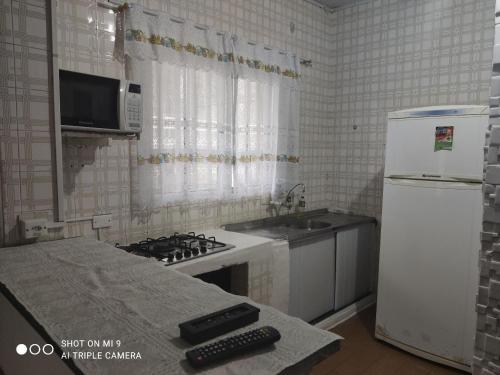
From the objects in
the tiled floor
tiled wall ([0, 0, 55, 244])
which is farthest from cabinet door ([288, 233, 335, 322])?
tiled wall ([0, 0, 55, 244])

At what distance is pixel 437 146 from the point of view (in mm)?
2367

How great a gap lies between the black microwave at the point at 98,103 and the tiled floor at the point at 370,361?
1.80m

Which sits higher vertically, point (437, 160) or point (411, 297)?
point (437, 160)

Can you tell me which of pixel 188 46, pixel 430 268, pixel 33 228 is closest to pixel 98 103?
pixel 33 228

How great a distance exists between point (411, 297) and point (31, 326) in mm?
2348

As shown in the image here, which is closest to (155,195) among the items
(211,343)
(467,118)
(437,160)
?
(211,343)

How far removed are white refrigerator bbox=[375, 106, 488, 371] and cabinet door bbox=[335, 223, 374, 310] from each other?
37cm

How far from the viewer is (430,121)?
7.84 ft

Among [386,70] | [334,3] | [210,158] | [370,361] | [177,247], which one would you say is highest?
[334,3]

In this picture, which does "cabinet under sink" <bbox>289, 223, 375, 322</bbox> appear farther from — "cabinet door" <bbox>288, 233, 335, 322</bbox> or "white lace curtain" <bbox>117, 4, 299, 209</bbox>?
"white lace curtain" <bbox>117, 4, 299, 209</bbox>

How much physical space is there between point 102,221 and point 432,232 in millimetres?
2058

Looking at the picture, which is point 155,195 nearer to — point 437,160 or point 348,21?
point 437,160

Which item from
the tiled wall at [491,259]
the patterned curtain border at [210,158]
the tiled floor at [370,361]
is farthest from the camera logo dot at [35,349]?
the tiled floor at [370,361]

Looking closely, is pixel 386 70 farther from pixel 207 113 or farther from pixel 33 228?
pixel 33 228
